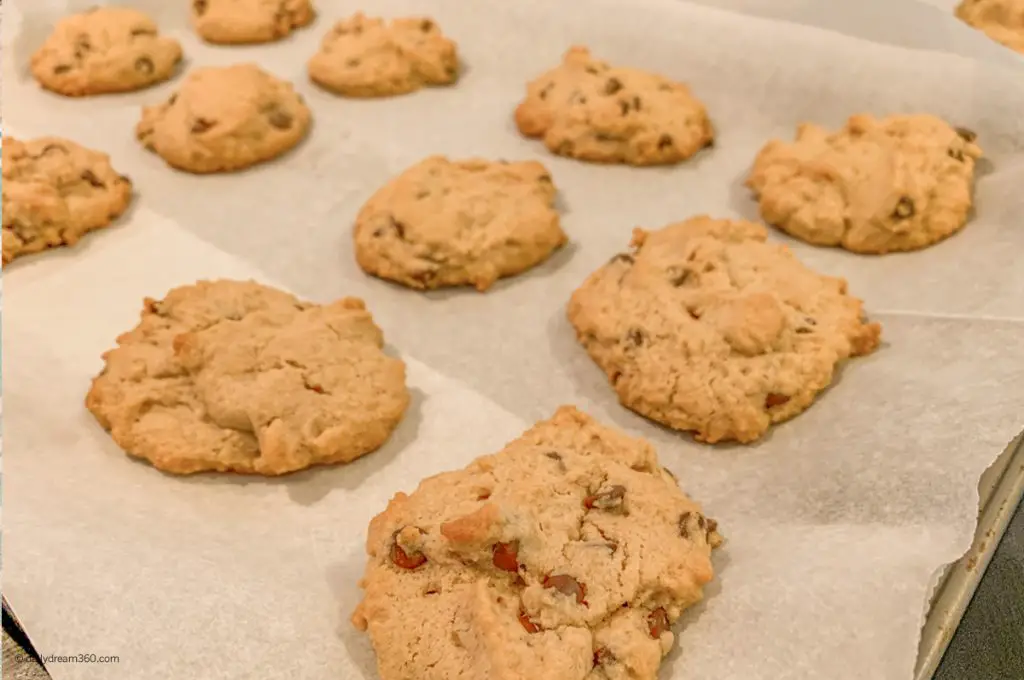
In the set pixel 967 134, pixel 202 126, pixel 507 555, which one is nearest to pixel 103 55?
pixel 202 126

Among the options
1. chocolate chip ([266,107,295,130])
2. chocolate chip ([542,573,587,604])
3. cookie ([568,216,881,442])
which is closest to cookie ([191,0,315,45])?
chocolate chip ([266,107,295,130])

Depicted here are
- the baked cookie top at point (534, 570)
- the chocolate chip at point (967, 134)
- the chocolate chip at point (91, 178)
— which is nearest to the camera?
the baked cookie top at point (534, 570)

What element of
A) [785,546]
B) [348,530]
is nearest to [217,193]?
[348,530]

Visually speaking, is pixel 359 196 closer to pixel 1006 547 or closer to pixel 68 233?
pixel 68 233

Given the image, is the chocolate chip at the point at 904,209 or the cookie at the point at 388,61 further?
the cookie at the point at 388,61

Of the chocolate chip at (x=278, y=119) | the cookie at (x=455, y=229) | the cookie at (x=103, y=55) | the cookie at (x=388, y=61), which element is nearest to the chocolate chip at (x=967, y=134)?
the cookie at (x=455, y=229)

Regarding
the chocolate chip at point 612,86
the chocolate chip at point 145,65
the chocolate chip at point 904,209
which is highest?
the chocolate chip at point 904,209

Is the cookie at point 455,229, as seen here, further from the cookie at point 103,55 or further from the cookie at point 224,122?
the cookie at point 103,55
